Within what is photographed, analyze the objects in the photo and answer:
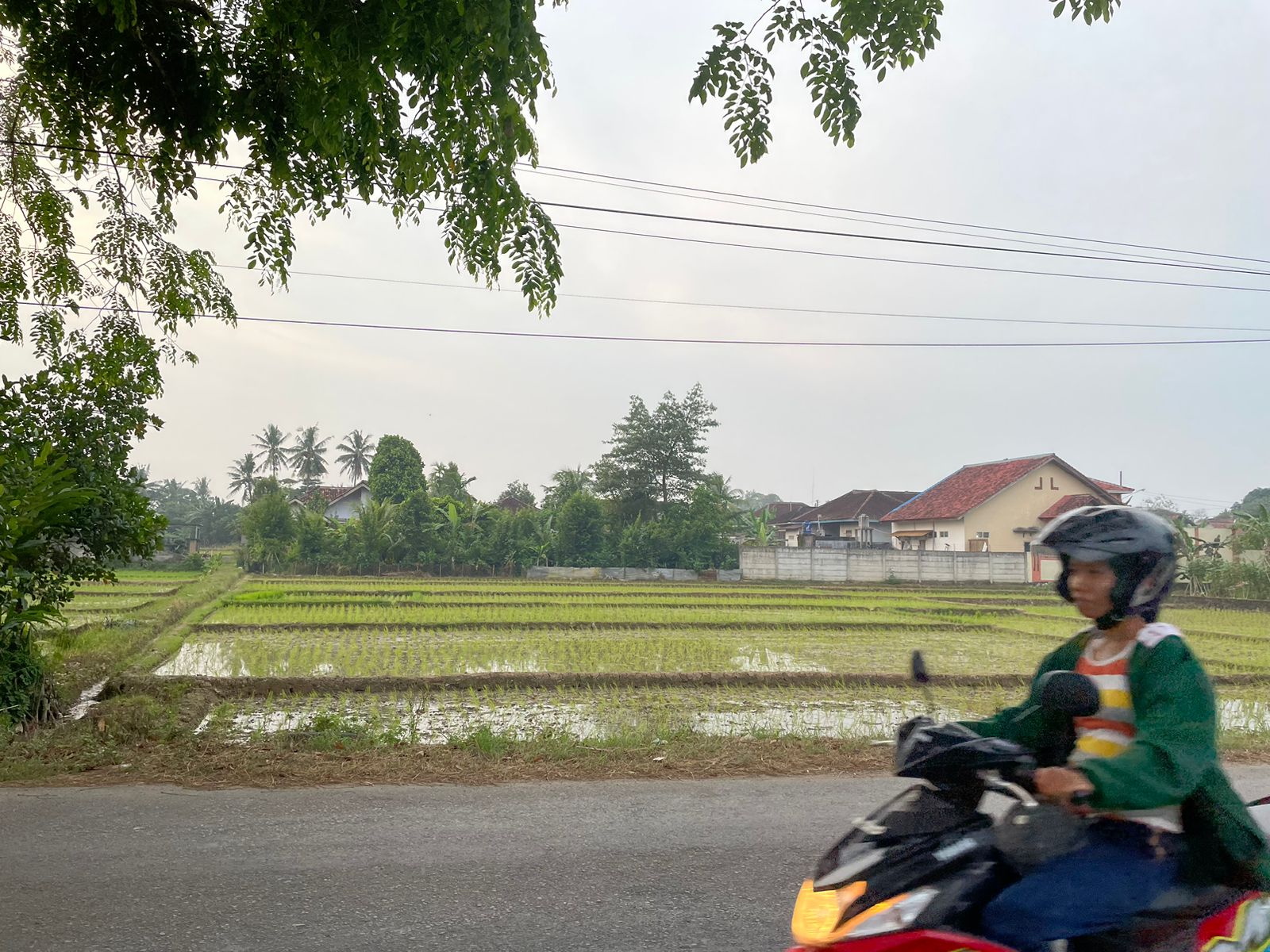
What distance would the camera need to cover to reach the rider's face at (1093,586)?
8.21 feet

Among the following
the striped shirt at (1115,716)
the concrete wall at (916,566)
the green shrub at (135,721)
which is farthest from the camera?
the concrete wall at (916,566)

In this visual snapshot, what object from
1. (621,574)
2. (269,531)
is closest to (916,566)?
(621,574)

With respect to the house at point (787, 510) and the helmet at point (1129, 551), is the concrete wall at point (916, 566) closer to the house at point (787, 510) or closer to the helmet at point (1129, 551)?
the house at point (787, 510)

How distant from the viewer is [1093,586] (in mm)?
2520

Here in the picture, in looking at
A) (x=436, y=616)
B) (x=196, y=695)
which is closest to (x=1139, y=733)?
(x=196, y=695)

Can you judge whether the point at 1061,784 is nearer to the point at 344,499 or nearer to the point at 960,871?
the point at 960,871

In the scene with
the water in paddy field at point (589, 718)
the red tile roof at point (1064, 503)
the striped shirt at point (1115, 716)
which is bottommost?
the water in paddy field at point (589, 718)

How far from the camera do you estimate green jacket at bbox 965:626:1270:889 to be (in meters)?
2.19

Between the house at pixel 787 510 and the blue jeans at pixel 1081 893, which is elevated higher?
the house at pixel 787 510

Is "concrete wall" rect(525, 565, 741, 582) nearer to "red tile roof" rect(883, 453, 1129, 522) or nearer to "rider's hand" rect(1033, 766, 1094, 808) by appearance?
"red tile roof" rect(883, 453, 1129, 522)

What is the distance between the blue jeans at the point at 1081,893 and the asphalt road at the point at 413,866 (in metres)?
1.58

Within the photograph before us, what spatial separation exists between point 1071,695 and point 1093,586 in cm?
56

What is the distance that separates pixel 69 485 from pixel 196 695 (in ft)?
9.02

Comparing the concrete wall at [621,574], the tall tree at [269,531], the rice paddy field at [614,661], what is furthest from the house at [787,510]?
the rice paddy field at [614,661]
